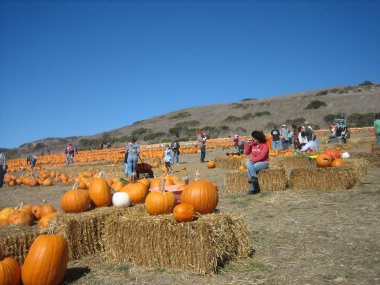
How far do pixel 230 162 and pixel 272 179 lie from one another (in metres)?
7.62

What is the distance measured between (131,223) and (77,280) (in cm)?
105

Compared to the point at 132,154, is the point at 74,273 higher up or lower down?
lower down

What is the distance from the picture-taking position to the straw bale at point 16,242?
5.45 meters

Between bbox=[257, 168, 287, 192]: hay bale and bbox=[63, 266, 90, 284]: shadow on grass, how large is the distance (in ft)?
21.6

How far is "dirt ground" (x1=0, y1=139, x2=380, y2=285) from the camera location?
465 centimetres

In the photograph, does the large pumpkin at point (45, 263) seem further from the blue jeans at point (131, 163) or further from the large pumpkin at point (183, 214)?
the blue jeans at point (131, 163)

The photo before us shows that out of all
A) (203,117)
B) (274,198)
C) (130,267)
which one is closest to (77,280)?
(130,267)

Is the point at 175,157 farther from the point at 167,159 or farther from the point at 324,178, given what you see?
the point at 324,178

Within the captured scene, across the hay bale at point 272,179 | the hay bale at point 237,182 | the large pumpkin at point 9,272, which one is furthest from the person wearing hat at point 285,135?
the large pumpkin at point 9,272

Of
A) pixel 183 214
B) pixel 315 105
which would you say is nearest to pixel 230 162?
pixel 183 214

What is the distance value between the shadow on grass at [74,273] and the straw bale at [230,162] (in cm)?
1261

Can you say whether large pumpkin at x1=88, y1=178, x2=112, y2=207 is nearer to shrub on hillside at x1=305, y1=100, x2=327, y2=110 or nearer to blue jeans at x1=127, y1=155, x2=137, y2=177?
blue jeans at x1=127, y1=155, x2=137, y2=177

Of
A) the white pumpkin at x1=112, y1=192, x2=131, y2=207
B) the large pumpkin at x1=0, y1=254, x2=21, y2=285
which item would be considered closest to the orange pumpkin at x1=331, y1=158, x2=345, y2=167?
the white pumpkin at x1=112, y1=192, x2=131, y2=207

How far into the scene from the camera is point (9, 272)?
456 cm
